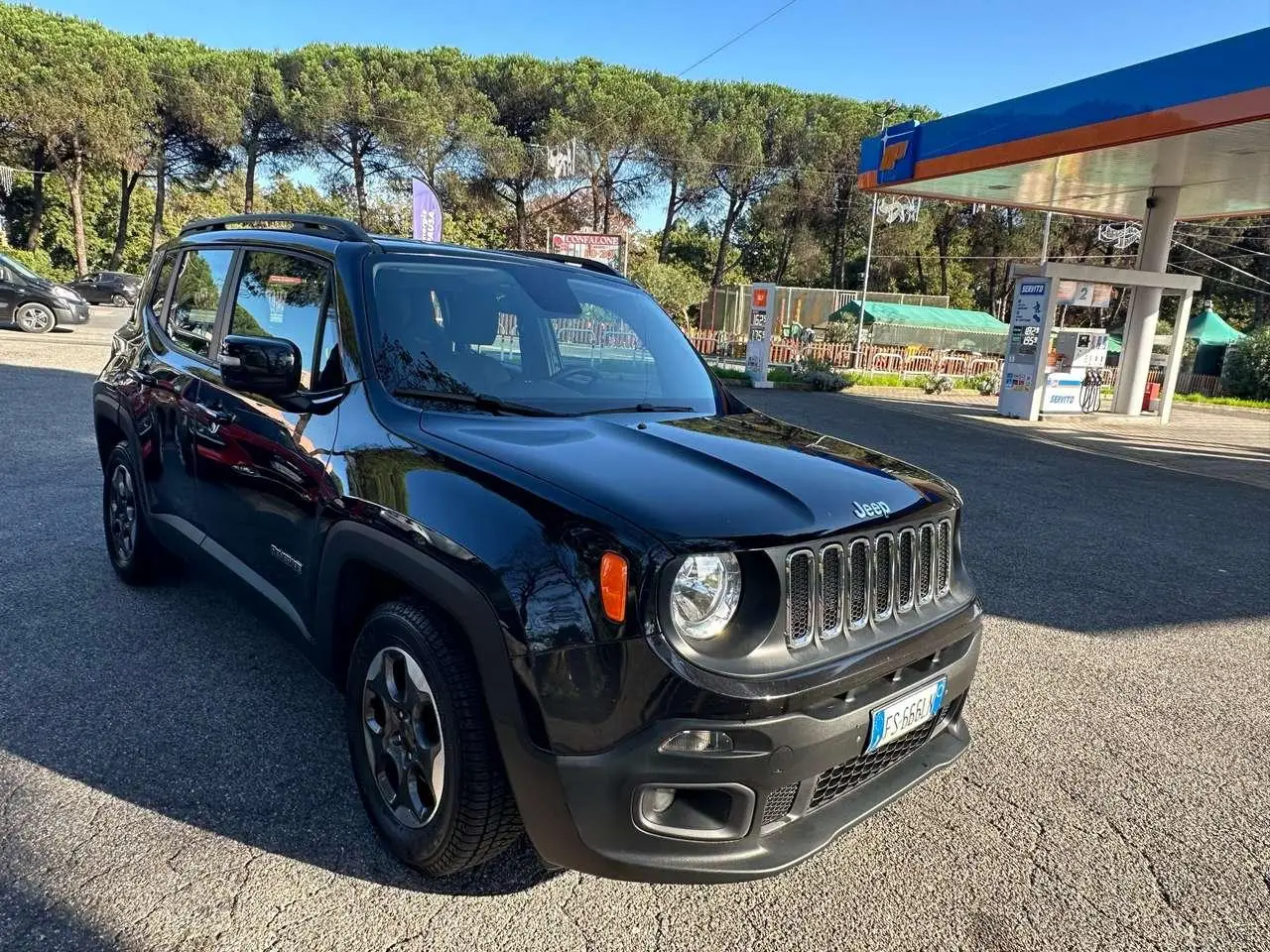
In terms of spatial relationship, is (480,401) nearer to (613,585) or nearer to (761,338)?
(613,585)

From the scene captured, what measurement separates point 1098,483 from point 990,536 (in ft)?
12.8

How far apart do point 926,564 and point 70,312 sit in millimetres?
21612

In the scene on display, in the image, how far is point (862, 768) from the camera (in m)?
2.32

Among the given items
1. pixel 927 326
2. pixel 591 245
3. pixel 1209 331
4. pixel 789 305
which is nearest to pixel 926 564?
pixel 591 245

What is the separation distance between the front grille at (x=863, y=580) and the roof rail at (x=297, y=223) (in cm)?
210

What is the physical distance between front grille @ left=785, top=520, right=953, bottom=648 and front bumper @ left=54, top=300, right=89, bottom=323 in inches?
842

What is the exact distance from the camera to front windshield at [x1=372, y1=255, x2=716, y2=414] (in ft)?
9.51

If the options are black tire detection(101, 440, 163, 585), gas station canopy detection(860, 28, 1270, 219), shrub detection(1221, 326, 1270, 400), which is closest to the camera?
black tire detection(101, 440, 163, 585)

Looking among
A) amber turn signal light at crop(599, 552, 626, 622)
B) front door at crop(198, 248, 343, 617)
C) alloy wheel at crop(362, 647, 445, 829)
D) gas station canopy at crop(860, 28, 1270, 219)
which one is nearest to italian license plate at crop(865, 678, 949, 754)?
amber turn signal light at crop(599, 552, 626, 622)

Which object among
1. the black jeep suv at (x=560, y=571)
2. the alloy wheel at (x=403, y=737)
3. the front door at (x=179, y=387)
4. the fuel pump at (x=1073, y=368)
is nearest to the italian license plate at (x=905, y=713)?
the black jeep suv at (x=560, y=571)

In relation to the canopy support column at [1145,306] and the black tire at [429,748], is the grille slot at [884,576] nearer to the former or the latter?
the black tire at [429,748]

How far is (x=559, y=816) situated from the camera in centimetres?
201

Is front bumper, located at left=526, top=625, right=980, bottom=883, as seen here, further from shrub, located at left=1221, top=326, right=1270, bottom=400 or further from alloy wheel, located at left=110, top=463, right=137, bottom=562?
shrub, located at left=1221, top=326, right=1270, bottom=400

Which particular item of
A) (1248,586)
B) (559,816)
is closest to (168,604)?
(559,816)
